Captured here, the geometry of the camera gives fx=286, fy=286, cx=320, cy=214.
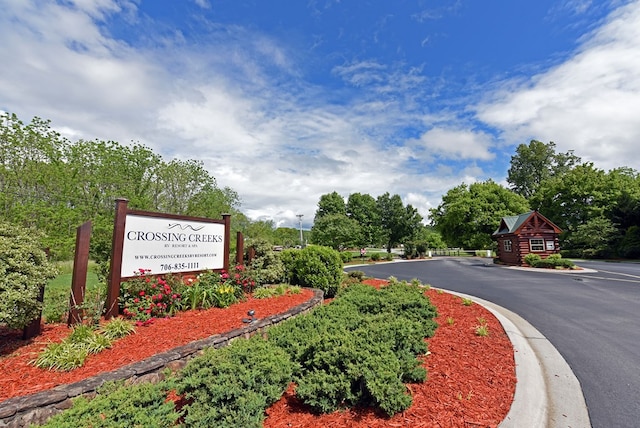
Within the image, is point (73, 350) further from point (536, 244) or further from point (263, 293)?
point (536, 244)

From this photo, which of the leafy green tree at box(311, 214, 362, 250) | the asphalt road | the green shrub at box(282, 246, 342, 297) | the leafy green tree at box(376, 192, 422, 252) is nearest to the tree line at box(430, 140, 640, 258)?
the leafy green tree at box(376, 192, 422, 252)

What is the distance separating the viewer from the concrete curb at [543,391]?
7.98ft

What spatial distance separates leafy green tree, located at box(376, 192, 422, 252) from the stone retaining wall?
39.1m

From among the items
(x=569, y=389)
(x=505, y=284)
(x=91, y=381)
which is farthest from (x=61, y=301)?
(x=505, y=284)

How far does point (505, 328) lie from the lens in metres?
4.85

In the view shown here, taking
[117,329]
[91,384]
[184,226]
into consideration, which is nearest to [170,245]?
[184,226]

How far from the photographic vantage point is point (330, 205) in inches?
1752

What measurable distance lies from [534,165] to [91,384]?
5336 cm

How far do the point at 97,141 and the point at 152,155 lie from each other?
8.64ft

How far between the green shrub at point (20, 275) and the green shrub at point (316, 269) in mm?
5287

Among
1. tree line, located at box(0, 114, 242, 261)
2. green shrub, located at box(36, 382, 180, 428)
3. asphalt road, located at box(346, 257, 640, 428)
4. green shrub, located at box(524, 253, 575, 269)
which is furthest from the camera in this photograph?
green shrub, located at box(524, 253, 575, 269)

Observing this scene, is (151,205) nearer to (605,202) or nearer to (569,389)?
(569,389)

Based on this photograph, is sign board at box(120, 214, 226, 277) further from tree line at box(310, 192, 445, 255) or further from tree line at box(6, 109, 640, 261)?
A: tree line at box(310, 192, 445, 255)

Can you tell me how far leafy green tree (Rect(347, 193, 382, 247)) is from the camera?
41.2 meters
